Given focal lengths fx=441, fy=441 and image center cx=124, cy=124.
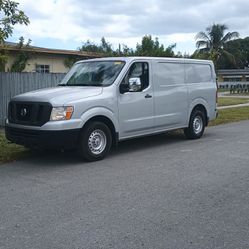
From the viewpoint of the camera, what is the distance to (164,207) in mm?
5547

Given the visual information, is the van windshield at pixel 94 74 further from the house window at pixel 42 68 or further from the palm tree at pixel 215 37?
the palm tree at pixel 215 37

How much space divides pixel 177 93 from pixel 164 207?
18.0ft

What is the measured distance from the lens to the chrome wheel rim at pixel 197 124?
37.6 ft

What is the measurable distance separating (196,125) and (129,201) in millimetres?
6078

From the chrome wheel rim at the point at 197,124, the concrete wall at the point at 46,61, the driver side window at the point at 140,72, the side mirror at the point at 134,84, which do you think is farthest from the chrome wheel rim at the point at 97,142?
the concrete wall at the point at 46,61

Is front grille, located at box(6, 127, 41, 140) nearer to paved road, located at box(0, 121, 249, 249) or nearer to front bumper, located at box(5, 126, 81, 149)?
front bumper, located at box(5, 126, 81, 149)

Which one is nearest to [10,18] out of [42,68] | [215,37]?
[42,68]

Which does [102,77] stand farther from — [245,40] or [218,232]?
[245,40]

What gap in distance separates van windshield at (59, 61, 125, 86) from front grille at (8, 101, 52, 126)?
4.75 ft

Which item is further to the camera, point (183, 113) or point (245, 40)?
point (245, 40)

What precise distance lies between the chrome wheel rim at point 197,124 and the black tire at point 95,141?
11.0 feet

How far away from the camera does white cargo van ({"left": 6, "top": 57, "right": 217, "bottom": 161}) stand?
26.7 ft

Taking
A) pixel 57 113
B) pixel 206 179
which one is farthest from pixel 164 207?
pixel 57 113

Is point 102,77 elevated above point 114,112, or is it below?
above
